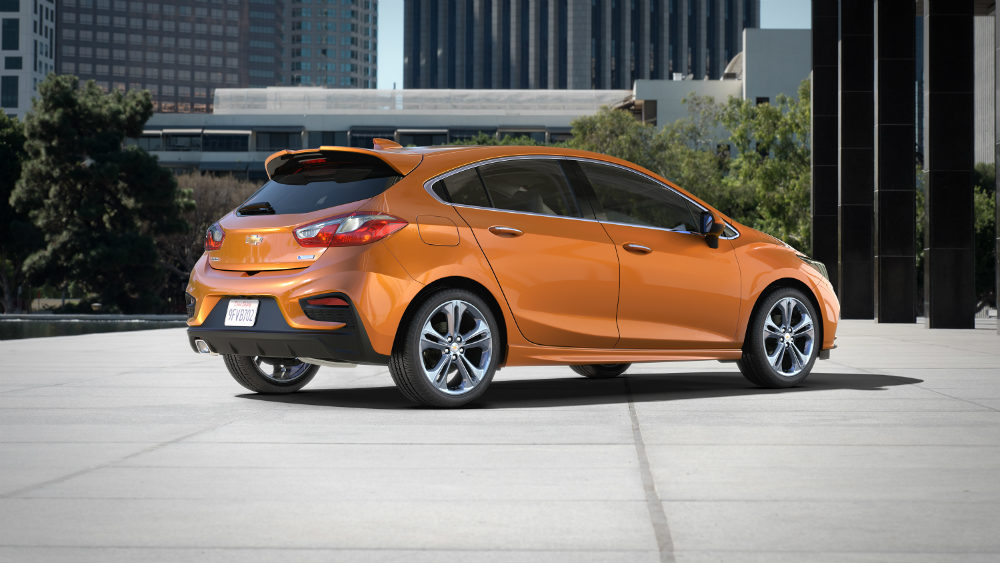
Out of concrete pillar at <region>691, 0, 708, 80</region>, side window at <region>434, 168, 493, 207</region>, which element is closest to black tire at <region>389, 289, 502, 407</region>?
side window at <region>434, 168, 493, 207</region>

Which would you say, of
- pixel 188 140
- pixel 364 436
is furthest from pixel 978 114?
pixel 364 436

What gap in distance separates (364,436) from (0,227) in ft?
175

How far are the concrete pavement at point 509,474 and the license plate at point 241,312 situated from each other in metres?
0.58

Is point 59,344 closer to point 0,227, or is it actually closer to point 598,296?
point 598,296

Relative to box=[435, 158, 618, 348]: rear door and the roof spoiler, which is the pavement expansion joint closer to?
box=[435, 158, 618, 348]: rear door

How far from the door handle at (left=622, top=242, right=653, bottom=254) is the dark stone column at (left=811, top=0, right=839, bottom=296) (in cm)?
2030

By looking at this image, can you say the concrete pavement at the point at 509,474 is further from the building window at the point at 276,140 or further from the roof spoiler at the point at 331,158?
the building window at the point at 276,140

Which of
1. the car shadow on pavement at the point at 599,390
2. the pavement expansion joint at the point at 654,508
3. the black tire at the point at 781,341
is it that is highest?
the black tire at the point at 781,341

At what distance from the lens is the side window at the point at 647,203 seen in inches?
349

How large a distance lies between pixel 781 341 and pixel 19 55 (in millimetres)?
166615

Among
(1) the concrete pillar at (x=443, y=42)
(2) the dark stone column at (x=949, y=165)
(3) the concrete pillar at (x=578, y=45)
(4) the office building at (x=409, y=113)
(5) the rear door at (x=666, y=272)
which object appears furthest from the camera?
(1) the concrete pillar at (x=443, y=42)

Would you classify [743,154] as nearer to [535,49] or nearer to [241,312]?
[241,312]

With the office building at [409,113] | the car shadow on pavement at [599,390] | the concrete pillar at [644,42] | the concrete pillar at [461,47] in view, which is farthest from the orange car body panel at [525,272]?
the concrete pillar at [461,47]

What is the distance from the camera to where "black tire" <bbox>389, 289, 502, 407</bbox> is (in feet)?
25.2
